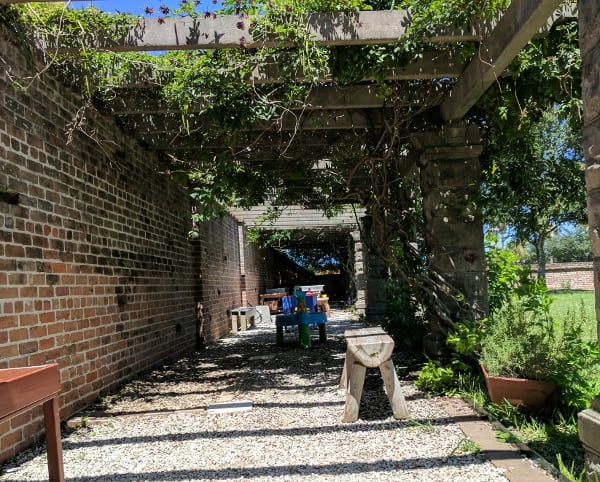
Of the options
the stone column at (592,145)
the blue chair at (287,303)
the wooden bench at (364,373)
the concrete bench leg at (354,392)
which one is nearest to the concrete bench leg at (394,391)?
the wooden bench at (364,373)

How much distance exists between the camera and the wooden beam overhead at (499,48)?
9.59 feet

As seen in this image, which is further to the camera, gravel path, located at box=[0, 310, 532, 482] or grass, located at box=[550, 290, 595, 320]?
grass, located at box=[550, 290, 595, 320]

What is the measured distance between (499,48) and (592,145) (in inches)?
72.5

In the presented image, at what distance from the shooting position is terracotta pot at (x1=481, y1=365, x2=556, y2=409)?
11.4 ft

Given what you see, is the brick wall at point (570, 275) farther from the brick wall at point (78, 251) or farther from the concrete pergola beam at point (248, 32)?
the concrete pergola beam at point (248, 32)

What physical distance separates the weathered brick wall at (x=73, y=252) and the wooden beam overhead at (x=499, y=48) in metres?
3.50

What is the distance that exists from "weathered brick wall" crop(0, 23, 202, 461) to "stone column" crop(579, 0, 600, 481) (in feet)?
10.8

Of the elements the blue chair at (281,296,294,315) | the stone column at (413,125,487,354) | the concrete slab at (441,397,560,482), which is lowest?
the concrete slab at (441,397,560,482)

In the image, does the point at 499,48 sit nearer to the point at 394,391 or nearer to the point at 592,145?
the point at 592,145

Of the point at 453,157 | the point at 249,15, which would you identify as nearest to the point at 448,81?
Answer: the point at 453,157

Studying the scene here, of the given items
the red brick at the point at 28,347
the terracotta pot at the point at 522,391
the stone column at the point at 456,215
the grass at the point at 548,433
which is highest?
the stone column at the point at 456,215

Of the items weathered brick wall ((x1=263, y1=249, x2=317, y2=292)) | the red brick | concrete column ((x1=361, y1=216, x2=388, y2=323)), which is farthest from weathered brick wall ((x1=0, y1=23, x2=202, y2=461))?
weathered brick wall ((x1=263, y1=249, x2=317, y2=292))

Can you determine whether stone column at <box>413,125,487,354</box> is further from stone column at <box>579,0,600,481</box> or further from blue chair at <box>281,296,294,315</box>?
blue chair at <box>281,296,294,315</box>

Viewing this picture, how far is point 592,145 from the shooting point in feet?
6.48
